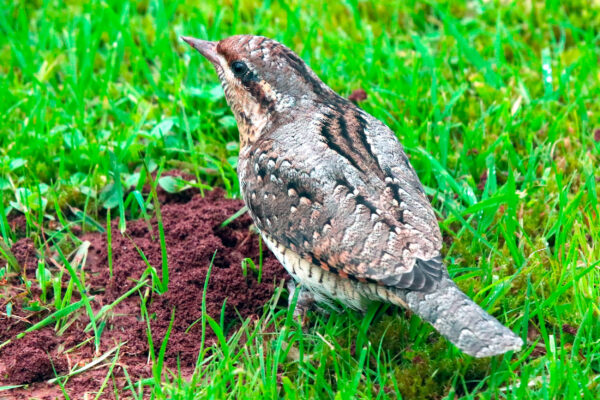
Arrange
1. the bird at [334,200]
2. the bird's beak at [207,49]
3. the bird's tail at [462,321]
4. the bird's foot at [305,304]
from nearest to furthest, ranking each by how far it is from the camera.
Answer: the bird's tail at [462,321]
the bird at [334,200]
the bird's foot at [305,304]
the bird's beak at [207,49]

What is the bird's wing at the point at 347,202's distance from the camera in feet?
11.6

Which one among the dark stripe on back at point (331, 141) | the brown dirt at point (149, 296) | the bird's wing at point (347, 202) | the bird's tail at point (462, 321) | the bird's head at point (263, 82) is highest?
the bird's head at point (263, 82)

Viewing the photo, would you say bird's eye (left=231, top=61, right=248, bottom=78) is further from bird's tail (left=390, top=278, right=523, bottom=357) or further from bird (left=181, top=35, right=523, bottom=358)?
bird's tail (left=390, top=278, right=523, bottom=357)

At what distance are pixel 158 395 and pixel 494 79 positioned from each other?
143 inches

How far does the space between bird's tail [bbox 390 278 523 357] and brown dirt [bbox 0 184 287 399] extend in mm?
1144

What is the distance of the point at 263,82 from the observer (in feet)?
14.8

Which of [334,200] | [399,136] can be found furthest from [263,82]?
[399,136]

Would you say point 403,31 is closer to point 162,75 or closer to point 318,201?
point 162,75

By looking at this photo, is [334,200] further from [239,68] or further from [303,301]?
[239,68]

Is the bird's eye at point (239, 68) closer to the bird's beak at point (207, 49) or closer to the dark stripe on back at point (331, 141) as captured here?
the bird's beak at point (207, 49)

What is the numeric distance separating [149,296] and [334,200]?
1.28 metres

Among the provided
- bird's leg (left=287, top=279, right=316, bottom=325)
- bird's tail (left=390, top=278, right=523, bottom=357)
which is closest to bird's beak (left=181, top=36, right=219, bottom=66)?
bird's leg (left=287, top=279, right=316, bottom=325)

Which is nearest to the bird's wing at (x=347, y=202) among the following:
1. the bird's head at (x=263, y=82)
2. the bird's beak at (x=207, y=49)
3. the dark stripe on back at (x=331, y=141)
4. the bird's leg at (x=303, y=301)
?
the dark stripe on back at (x=331, y=141)

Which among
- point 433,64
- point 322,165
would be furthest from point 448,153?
point 322,165
